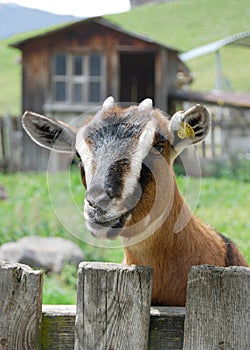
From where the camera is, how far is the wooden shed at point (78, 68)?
17.3 metres

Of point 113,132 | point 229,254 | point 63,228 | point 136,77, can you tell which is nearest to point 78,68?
point 136,77

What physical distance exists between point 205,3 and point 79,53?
13.4 metres

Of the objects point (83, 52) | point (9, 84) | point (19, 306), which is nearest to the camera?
point (19, 306)

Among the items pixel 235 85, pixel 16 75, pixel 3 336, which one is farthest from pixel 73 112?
pixel 16 75

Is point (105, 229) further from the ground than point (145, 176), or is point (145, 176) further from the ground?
point (145, 176)

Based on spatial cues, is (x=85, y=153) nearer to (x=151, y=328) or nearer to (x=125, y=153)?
(x=125, y=153)

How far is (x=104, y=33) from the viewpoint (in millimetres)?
17328

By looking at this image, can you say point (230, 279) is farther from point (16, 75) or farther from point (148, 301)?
point (16, 75)

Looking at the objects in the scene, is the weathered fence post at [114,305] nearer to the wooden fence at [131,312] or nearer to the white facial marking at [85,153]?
the wooden fence at [131,312]

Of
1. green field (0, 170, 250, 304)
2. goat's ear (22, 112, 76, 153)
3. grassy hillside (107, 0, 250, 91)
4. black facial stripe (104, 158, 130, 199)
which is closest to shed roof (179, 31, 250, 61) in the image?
grassy hillside (107, 0, 250, 91)

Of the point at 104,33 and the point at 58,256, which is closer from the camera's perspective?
the point at 58,256

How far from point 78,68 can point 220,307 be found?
618 inches

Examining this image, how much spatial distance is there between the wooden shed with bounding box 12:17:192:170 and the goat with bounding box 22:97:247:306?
13.8 m

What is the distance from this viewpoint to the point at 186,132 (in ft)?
11.1
